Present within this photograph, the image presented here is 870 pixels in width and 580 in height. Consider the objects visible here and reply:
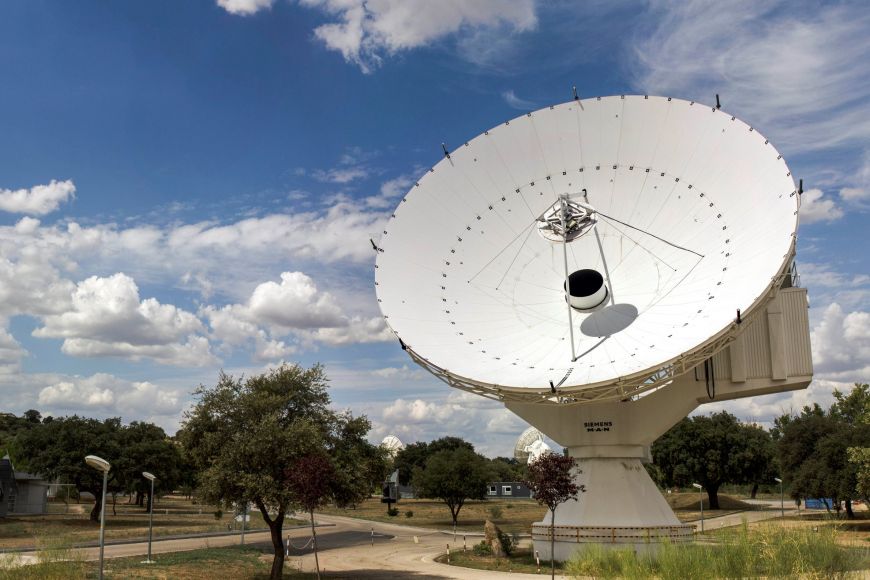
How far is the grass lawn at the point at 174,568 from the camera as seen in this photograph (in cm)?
1880

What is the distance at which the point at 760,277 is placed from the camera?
920 inches

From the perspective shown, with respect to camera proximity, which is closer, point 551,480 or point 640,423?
point 551,480

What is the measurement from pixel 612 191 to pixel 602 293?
15.1 feet

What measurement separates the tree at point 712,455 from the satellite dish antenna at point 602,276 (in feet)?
159

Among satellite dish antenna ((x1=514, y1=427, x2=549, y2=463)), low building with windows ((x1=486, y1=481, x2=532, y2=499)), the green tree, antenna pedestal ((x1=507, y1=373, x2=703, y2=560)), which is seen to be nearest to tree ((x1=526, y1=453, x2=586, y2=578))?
antenna pedestal ((x1=507, y1=373, x2=703, y2=560))

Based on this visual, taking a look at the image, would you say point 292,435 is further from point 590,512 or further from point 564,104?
point 564,104

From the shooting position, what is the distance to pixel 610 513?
1184 inches

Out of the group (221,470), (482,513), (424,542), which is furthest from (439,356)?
(482,513)

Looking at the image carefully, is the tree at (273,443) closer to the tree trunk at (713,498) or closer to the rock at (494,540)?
the rock at (494,540)

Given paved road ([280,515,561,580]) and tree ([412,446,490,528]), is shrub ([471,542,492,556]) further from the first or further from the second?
tree ([412,446,490,528])

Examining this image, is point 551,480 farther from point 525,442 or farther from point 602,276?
point 525,442

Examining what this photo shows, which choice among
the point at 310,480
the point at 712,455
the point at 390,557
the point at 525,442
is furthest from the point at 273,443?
the point at 525,442

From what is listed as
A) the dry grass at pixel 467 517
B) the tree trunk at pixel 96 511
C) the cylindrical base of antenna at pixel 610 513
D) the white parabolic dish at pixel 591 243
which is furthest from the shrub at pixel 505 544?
the tree trunk at pixel 96 511

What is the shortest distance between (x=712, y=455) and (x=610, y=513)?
50.4 metres
